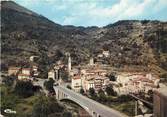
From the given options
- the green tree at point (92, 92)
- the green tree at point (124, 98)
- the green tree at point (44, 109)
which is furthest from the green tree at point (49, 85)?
the green tree at point (44, 109)

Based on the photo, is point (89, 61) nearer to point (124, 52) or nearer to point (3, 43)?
point (124, 52)

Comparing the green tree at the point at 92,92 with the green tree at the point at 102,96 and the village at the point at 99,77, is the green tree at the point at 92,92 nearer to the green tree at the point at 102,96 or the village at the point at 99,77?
the village at the point at 99,77

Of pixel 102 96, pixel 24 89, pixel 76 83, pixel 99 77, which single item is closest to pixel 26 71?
pixel 76 83

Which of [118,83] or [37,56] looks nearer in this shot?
[118,83]

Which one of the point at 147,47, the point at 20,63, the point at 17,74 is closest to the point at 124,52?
the point at 147,47

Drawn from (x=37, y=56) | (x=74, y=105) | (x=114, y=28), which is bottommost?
(x=74, y=105)

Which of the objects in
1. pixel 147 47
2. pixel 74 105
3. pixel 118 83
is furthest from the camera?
pixel 147 47

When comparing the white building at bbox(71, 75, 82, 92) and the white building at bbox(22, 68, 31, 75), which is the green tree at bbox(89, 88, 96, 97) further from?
the white building at bbox(22, 68, 31, 75)

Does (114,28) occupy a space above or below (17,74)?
above
